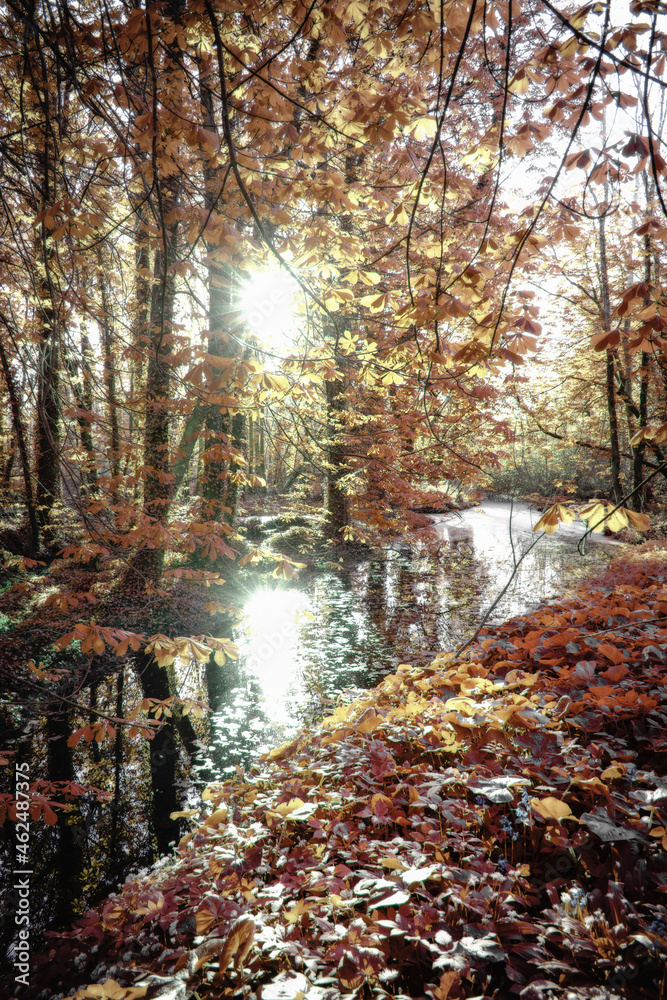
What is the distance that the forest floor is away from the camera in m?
1.47

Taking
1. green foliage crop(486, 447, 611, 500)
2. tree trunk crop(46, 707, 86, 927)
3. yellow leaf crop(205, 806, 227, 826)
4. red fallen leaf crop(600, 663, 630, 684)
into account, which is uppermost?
green foliage crop(486, 447, 611, 500)

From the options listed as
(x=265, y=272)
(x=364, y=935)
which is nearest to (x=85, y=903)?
(x=364, y=935)

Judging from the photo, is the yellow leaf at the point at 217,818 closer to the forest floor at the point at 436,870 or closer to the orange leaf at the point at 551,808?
the forest floor at the point at 436,870

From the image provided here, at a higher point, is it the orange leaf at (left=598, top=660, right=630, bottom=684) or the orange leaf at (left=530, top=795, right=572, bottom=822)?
the orange leaf at (left=598, top=660, right=630, bottom=684)

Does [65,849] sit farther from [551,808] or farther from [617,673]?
[617,673]

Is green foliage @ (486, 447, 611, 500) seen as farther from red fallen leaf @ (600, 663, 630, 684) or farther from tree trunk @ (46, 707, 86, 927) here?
tree trunk @ (46, 707, 86, 927)

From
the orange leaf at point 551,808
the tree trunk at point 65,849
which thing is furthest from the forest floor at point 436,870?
the tree trunk at point 65,849

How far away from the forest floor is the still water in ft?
3.57

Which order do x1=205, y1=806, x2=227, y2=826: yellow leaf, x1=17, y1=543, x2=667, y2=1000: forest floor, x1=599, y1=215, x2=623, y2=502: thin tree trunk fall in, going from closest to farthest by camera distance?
x1=17, y1=543, x2=667, y2=1000: forest floor → x1=205, y1=806, x2=227, y2=826: yellow leaf → x1=599, y1=215, x2=623, y2=502: thin tree trunk

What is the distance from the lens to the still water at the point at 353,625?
17.2ft

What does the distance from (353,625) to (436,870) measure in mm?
6542

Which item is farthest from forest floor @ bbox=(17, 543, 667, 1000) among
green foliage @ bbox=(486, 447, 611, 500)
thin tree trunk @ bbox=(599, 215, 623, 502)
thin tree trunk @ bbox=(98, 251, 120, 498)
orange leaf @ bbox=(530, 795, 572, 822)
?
green foliage @ bbox=(486, 447, 611, 500)

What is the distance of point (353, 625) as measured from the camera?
8203 millimetres

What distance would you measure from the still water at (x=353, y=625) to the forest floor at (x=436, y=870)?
1087mm
